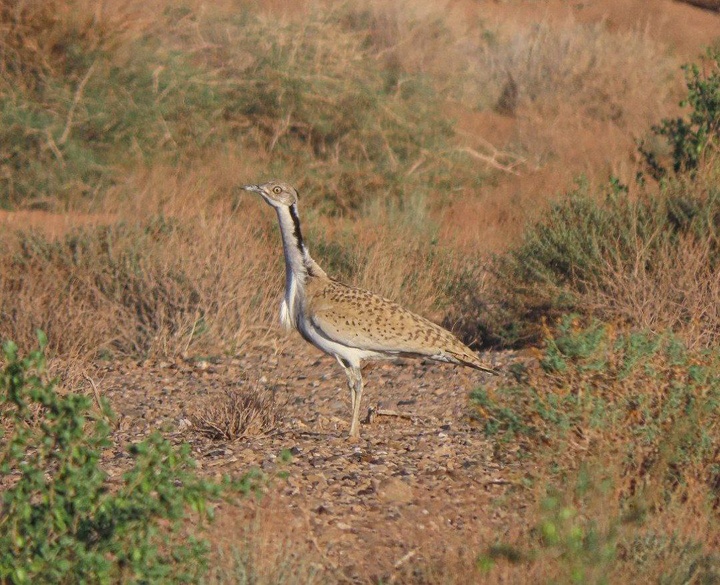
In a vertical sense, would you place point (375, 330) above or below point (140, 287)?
above

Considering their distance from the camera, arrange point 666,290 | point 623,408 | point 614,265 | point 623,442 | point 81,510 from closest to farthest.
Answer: point 81,510, point 623,442, point 623,408, point 666,290, point 614,265

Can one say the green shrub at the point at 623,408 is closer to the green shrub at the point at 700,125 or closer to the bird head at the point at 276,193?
the bird head at the point at 276,193

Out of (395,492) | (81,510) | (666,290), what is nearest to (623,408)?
(395,492)

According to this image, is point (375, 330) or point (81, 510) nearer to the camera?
point (81, 510)

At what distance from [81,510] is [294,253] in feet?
10.4

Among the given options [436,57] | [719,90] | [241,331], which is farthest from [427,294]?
[436,57]

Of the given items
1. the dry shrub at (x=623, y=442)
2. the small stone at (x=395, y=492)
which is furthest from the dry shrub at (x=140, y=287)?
the dry shrub at (x=623, y=442)

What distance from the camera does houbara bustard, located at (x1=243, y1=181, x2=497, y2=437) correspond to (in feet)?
21.4

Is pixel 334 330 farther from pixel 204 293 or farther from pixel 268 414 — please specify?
pixel 204 293

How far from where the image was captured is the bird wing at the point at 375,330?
6512mm

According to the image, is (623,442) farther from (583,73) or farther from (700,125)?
(583,73)

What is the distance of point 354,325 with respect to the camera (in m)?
6.51

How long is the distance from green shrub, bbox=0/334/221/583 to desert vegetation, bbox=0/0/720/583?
1 centimetres

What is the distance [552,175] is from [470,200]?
1.34 meters
